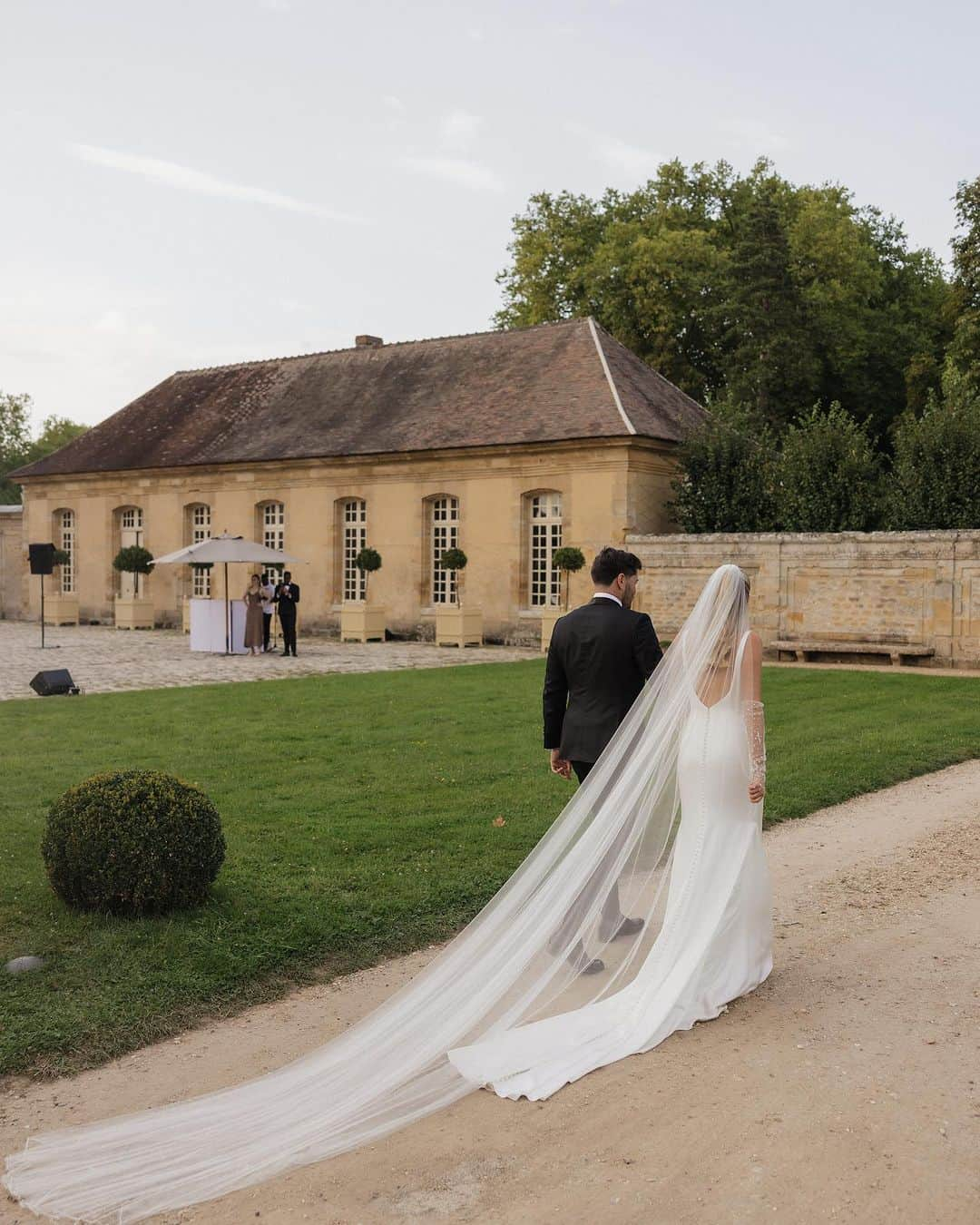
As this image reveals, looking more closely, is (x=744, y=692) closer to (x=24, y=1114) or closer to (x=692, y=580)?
(x=24, y=1114)

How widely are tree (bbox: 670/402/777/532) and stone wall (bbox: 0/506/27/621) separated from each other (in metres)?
24.4

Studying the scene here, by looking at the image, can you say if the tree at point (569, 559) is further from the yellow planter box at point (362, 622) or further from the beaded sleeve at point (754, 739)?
the beaded sleeve at point (754, 739)

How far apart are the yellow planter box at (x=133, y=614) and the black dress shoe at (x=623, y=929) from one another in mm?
30056

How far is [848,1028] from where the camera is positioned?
16.4 ft

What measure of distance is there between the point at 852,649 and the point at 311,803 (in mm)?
14578

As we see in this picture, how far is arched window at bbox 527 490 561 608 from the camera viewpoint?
90.8 ft

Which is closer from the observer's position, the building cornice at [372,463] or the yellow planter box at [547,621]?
the yellow planter box at [547,621]

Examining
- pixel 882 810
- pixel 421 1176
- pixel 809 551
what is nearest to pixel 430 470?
pixel 809 551

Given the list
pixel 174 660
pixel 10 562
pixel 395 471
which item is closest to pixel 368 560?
pixel 395 471

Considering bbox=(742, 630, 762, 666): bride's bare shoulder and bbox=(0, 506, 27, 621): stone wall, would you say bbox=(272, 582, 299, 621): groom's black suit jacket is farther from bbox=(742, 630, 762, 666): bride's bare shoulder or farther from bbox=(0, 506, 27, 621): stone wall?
bbox=(742, 630, 762, 666): bride's bare shoulder

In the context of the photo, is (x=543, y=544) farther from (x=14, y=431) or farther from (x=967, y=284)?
(x=14, y=431)

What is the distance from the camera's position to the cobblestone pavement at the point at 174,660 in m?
19.4

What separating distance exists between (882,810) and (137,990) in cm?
622

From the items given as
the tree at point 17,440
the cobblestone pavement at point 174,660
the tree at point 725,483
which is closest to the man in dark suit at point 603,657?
the cobblestone pavement at point 174,660
